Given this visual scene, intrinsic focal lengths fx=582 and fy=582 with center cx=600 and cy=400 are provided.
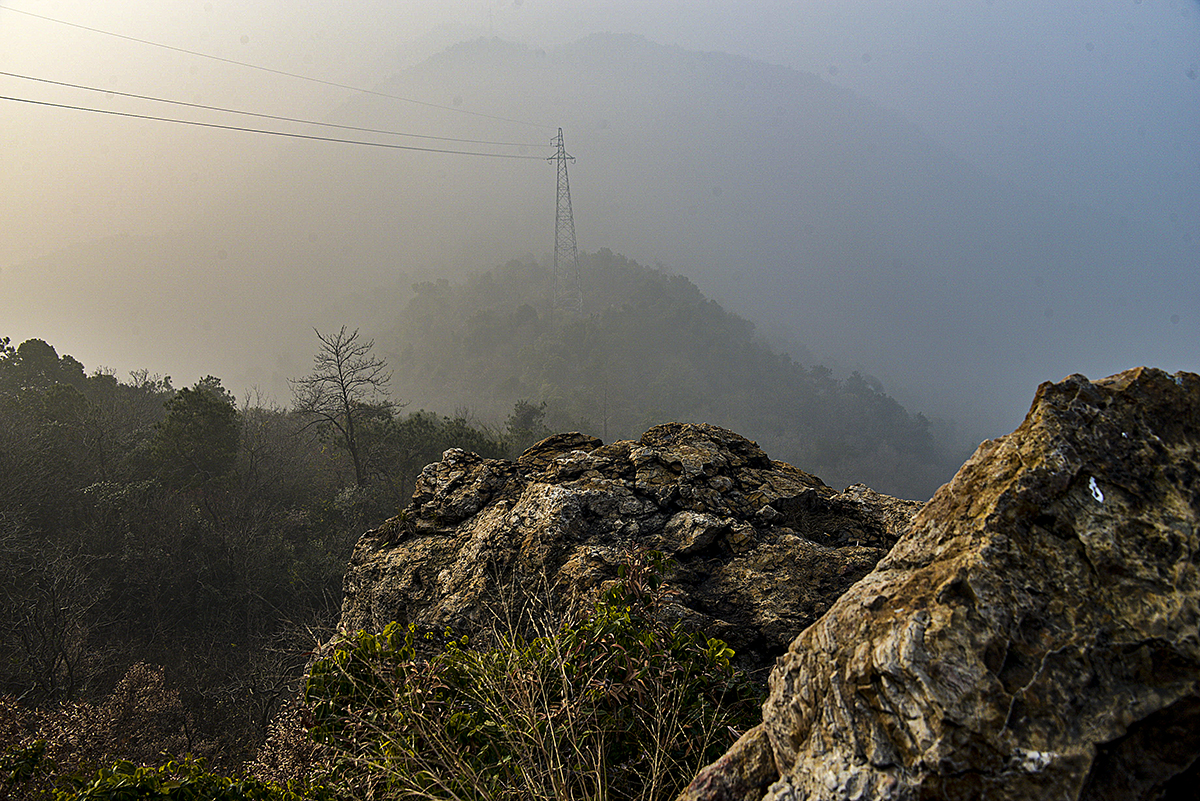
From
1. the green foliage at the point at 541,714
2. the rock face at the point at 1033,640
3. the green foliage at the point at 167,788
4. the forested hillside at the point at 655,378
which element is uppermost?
the rock face at the point at 1033,640

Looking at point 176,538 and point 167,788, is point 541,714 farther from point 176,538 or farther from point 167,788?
point 176,538

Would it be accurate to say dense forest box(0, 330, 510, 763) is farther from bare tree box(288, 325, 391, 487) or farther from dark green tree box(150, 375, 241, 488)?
bare tree box(288, 325, 391, 487)

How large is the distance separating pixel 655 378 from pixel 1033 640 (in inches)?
4445

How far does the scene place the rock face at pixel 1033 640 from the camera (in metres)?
1.89

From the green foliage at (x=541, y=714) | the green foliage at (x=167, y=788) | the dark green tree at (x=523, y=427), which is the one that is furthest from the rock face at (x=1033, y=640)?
the dark green tree at (x=523, y=427)

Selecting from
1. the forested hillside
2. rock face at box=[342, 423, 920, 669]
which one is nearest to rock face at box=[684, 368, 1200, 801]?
rock face at box=[342, 423, 920, 669]

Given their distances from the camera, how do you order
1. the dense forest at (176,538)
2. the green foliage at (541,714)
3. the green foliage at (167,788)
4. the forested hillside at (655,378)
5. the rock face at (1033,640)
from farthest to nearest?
the forested hillside at (655,378) → the dense forest at (176,538) → the green foliage at (167,788) → the green foliage at (541,714) → the rock face at (1033,640)

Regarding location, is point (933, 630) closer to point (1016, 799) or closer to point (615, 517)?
point (1016, 799)

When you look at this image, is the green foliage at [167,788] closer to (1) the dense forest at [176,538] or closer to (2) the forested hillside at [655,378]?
(1) the dense forest at [176,538]

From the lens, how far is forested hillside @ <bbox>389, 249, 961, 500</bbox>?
335ft

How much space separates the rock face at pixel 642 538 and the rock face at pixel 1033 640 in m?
2.28

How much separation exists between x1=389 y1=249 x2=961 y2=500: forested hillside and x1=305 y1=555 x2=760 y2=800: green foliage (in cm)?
8249

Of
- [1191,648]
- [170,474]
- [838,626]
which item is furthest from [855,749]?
[170,474]

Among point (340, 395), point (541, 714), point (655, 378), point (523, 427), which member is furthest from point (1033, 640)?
Result: point (655, 378)
